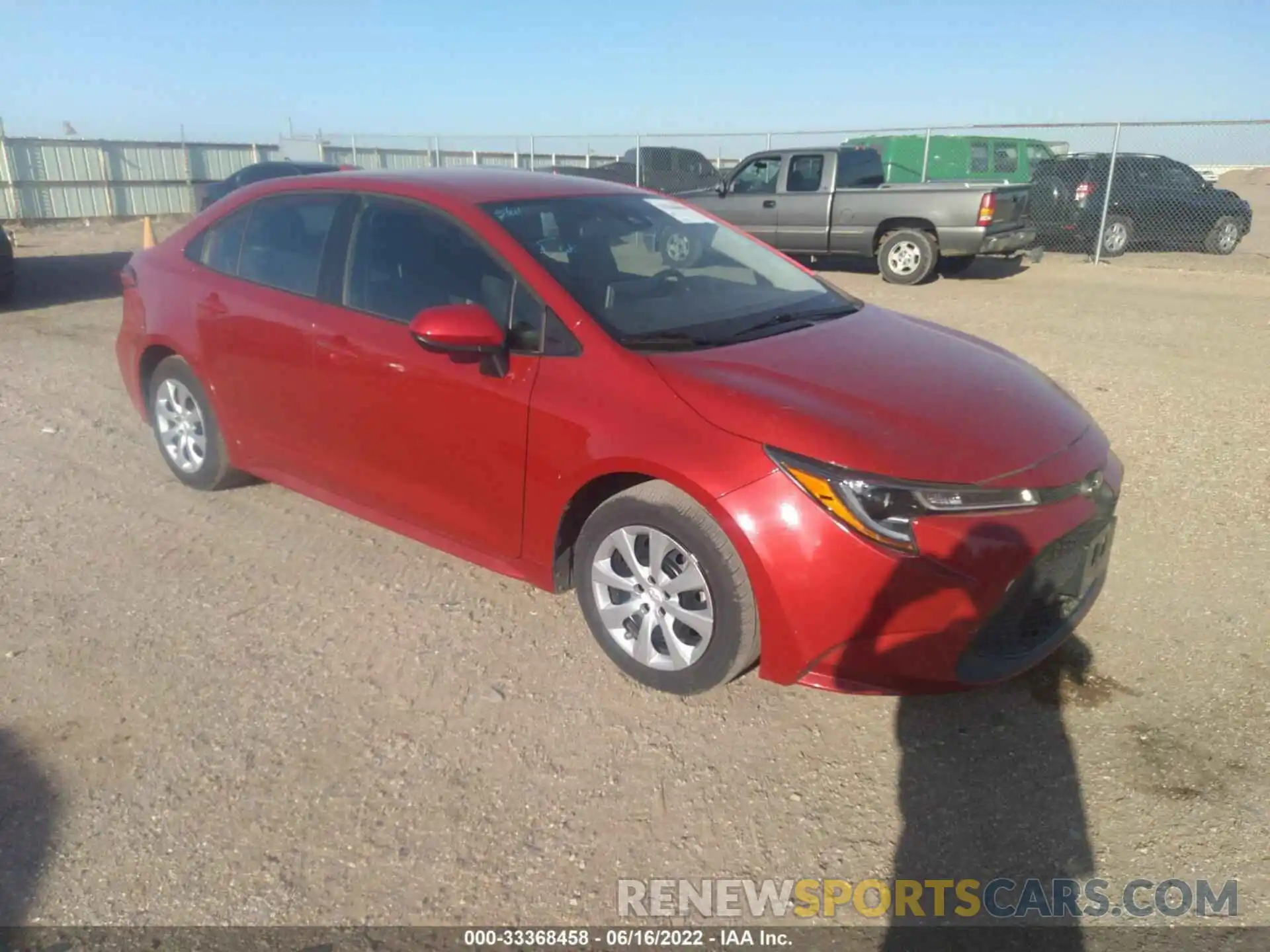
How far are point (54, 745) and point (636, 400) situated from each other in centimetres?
212

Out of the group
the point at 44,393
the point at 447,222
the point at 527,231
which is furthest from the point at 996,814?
the point at 44,393

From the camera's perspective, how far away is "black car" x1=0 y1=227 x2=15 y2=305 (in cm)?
1064

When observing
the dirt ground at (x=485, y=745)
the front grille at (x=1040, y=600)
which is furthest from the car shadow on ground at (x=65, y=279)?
the front grille at (x=1040, y=600)

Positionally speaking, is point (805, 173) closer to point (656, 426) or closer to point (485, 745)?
point (656, 426)

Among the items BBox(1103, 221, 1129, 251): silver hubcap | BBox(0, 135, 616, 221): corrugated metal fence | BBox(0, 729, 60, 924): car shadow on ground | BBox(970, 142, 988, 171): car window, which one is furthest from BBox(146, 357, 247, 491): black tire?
BBox(970, 142, 988, 171): car window

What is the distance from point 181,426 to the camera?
4914 millimetres

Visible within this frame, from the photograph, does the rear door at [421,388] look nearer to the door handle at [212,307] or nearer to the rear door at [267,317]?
the rear door at [267,317]

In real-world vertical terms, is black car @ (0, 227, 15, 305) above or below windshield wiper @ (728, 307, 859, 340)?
below

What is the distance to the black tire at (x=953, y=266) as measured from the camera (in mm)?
13820

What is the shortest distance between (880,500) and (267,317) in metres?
2.83

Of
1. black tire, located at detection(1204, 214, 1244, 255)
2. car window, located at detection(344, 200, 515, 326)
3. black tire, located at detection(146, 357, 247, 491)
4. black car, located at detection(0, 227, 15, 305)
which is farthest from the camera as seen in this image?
black tire, located at detection(1204, 214, 1244, 255)

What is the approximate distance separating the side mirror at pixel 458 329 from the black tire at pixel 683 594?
2.27 feet

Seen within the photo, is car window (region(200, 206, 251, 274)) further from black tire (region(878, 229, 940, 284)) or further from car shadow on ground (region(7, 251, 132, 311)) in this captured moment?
black tire (region(878, 229, 940, 284))

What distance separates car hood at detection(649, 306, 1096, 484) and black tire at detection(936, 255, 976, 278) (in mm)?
10909
